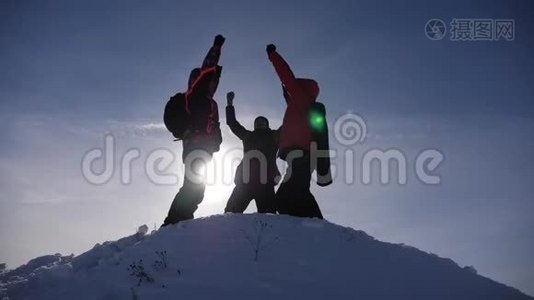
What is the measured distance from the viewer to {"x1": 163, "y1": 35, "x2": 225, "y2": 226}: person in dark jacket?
23.9 ft

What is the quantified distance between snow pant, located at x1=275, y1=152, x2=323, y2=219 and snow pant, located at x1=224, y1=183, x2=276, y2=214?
3.69ft

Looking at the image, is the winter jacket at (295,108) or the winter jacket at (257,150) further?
the winter jacket at (257,150)

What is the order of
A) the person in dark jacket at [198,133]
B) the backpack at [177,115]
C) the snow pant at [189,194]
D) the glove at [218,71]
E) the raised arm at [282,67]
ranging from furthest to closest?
the glove at [218,71] → the raised arm at [282,67] → the backpack at [177,115] → the person in dark jacket at [198,133] → the snow pant at [189,194]

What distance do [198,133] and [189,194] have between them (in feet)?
3.35

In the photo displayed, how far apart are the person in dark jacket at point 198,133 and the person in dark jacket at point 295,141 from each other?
105 cm

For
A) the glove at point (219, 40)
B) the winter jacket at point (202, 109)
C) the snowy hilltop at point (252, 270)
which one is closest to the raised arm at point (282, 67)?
the glove at point (219, 40)

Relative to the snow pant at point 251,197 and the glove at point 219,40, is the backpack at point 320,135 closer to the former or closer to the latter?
the snow pant at point 251,197

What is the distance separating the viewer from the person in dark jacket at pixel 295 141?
750 cm

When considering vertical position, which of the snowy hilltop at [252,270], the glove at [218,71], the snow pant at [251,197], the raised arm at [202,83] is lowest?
the snowy hilltop at [252,270]

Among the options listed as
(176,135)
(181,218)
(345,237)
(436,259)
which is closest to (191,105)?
(176,135)

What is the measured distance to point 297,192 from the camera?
24.5ft

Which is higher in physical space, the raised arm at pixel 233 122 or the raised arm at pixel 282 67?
the raised arm at pixel 282 67

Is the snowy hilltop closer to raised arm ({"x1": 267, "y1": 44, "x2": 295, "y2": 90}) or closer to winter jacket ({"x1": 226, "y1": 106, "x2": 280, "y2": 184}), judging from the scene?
raised arm ({"x1": 267, "y1": 44, "x2": 295, "y2": 90})

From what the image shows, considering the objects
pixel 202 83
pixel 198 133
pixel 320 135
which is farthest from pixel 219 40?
pixel 320 135
